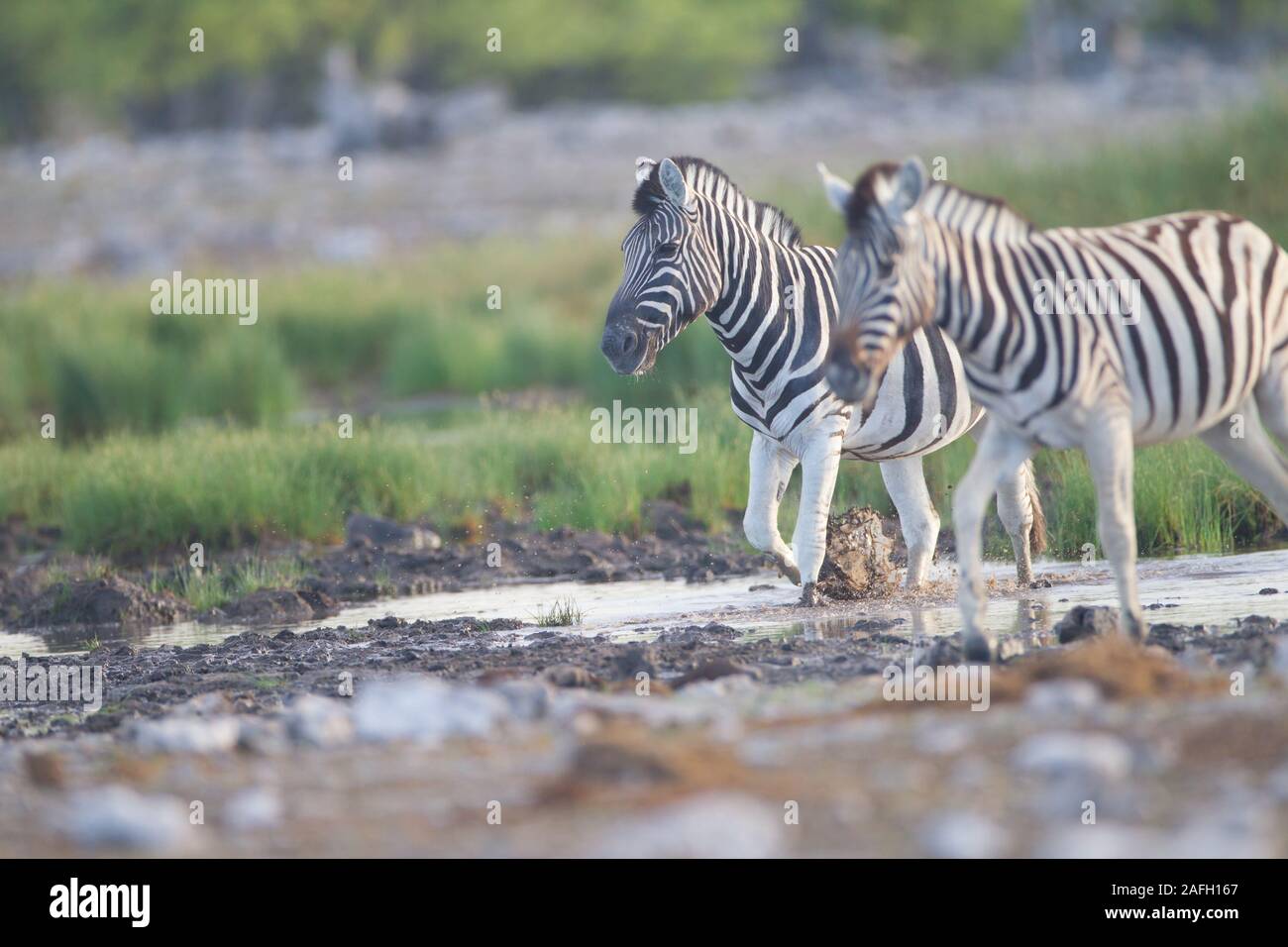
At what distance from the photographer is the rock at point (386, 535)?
12.3m

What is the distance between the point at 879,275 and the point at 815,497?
7.23ft

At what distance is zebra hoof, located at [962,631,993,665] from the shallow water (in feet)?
3.74

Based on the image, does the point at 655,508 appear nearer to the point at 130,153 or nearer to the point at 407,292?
the point at 407,292

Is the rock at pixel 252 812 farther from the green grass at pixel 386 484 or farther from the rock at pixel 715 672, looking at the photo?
the green grass at pixel 386 484

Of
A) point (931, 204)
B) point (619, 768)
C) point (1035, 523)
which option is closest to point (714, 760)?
point (619, 768)

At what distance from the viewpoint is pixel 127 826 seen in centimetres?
514

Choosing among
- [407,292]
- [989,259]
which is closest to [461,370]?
[407,292]

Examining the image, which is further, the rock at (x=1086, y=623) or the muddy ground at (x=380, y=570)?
the muddy ground at (x=380, y=570)

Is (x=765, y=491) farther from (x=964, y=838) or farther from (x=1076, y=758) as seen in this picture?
(x=964, y=838)

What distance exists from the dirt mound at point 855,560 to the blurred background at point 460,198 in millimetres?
1470

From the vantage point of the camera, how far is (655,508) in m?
12.4

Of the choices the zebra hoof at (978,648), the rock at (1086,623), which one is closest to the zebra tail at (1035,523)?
the rock at (1086,623)
